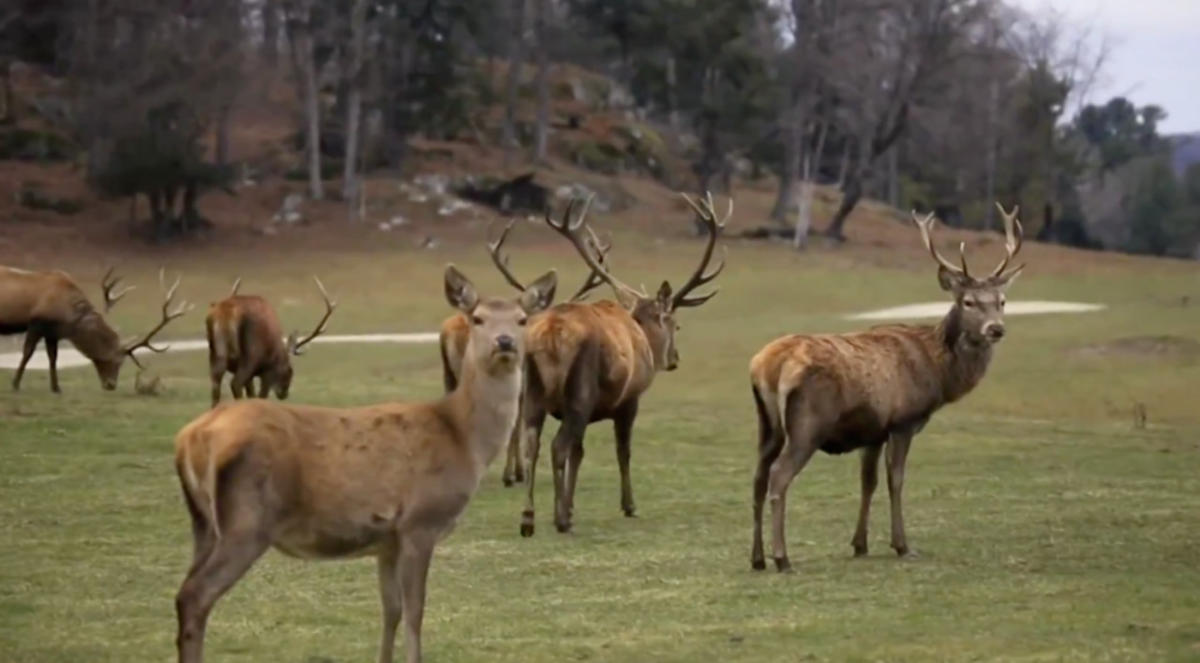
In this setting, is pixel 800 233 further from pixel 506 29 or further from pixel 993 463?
pixel 993 463

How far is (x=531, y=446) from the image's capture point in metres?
14.2

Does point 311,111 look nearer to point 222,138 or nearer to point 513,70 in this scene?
point 222,138

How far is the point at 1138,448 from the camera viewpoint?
20531 mm

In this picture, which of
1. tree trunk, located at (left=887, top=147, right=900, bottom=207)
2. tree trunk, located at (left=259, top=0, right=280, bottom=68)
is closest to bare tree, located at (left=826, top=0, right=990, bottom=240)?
tree trunk, located at (left=887, top=147, right=900, bottom=207)

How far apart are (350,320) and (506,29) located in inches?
1424

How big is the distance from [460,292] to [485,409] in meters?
0.76

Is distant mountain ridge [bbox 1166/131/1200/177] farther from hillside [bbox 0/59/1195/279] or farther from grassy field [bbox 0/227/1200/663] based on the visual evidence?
grassy field [bbox 0/227/1200/663]

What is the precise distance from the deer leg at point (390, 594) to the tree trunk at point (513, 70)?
5352 centimetres

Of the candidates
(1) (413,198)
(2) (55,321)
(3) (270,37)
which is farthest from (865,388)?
(3) (270,37)

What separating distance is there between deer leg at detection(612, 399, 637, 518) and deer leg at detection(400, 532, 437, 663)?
6306 mm

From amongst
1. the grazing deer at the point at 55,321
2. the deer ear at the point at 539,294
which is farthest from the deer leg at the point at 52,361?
the deer ear at the point at 539,294

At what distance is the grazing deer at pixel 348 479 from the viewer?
335 inches

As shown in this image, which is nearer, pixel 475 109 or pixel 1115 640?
pixel 1115 640

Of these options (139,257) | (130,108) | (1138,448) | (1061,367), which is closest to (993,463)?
(1138,448)
